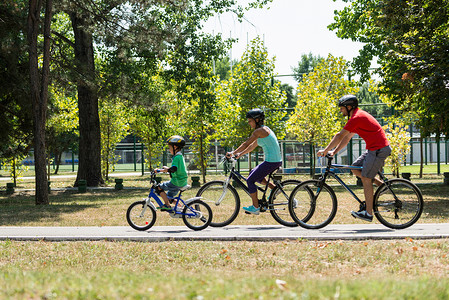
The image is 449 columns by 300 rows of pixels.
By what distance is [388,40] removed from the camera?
1780 centimetres

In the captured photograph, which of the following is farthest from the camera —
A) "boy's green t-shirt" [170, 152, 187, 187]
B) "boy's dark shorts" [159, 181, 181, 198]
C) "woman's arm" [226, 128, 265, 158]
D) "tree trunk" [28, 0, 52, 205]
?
"tree trunk" [28, 0, 52, 205]

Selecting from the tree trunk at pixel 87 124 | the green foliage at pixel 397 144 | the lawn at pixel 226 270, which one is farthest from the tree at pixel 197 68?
the lawn at pixel 226 270

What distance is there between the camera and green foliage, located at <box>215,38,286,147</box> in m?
27.6

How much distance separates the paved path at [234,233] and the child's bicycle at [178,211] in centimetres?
14

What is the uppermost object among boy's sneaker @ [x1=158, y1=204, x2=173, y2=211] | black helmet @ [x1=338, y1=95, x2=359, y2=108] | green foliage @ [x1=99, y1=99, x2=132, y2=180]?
green foliage @ [x1=99, y1=99, x2=132, y2=180]

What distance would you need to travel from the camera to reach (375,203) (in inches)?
326

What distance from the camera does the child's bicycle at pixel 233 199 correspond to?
8781mm

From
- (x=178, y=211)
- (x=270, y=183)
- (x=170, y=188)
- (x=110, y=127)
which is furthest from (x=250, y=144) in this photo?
(x=110, y=127)

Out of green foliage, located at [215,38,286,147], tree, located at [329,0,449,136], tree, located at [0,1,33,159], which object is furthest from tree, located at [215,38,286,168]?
tree, located at [0,1,33,159]

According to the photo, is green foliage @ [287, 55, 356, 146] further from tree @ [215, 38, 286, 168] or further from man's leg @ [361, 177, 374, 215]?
man's leg @ [361, 177, 374, 215]

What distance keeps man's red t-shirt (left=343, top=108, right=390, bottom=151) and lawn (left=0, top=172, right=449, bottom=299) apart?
1.56 meters

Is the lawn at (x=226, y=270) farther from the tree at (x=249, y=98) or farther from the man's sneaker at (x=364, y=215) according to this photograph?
the tree at (x=249, y=98)

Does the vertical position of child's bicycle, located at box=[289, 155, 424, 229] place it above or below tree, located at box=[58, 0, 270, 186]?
below

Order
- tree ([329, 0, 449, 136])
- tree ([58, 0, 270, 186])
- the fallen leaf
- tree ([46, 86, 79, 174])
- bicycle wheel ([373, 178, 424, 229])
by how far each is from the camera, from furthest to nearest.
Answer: tree ([46, 86, 79, 174]) < tree ([58, 0, 270, 186]) < tree ([329, 0, 449, 136]) < bicycle wheel ([373, 178, 424, 229]) < the fallen leaf
